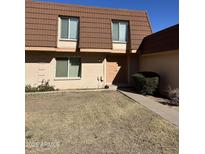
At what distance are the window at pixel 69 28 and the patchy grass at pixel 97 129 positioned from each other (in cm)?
684

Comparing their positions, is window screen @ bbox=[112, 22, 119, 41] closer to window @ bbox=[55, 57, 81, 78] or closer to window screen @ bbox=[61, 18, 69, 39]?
window @ bbox=[55, 57, 81, 78]

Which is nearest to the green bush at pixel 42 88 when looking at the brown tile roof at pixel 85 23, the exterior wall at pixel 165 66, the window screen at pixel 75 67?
the window screen at pixel 75 67

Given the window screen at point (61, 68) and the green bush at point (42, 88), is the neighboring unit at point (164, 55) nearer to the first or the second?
the window screen at point (61, 68)

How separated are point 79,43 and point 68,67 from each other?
6.66ft

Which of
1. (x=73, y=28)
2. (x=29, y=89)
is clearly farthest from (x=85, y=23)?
(x=29, y=89)

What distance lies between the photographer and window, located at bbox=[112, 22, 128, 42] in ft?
55.7

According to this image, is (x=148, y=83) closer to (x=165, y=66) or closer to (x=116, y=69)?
(x=165, y=66)

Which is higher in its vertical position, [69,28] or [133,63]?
[69,28]

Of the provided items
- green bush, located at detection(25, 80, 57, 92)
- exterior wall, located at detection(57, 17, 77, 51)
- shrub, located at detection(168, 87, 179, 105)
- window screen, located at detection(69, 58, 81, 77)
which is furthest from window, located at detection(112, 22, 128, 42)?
shrub, located at detection(168, 87, 179, 105)

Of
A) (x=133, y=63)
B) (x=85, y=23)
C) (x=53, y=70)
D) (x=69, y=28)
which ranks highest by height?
(x=85, y=23)

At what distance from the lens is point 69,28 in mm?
15820
